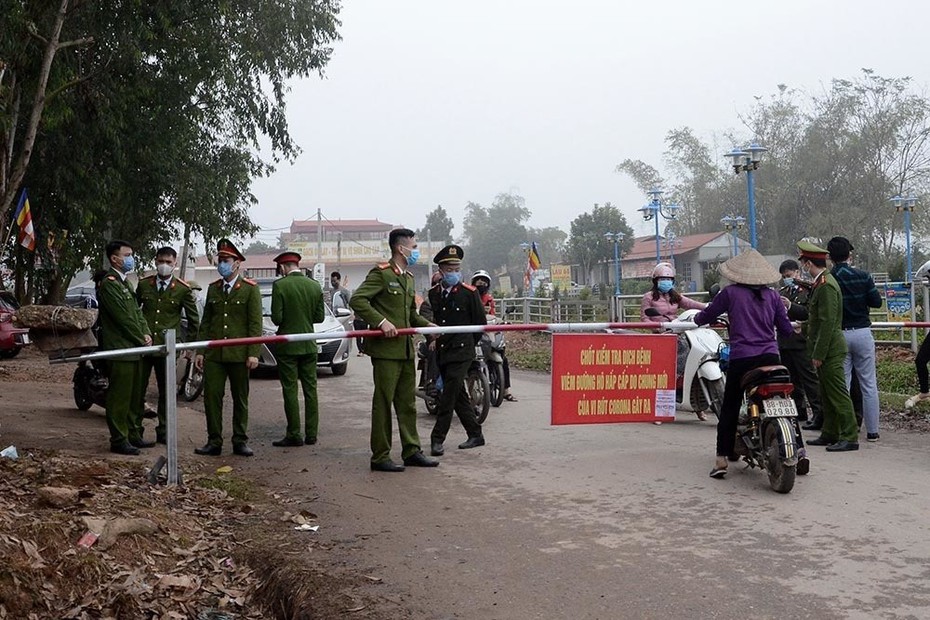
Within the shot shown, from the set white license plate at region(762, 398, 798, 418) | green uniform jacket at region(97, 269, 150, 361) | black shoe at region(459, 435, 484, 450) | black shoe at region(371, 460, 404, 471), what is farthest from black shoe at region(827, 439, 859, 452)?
green uniform jacket at region(97, 269, 150, 361)

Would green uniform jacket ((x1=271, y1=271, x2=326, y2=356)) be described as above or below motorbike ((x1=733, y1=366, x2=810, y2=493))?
above

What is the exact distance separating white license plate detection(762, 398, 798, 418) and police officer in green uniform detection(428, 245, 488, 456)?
9.49ft

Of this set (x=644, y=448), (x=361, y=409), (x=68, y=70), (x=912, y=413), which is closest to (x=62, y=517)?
(x=644, y=448)

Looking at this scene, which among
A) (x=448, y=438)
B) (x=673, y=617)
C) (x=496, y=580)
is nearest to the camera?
(x=673, y=617)

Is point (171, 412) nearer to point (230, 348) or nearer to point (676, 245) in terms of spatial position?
→ point (230, 348)

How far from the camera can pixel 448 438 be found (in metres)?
10.5

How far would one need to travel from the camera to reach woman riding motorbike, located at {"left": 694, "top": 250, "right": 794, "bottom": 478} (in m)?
7.79

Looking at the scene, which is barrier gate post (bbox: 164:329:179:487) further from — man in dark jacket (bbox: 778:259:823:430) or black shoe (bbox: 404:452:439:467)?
man in dark jacket (bbox: 778:259:823:430)

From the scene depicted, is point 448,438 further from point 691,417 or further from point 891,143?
point 891,143

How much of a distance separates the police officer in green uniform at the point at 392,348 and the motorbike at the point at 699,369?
2.90 meters

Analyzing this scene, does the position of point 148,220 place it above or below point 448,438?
above

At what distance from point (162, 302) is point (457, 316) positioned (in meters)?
2.96

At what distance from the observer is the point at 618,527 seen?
6.46 meters

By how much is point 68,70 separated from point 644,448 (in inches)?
461
